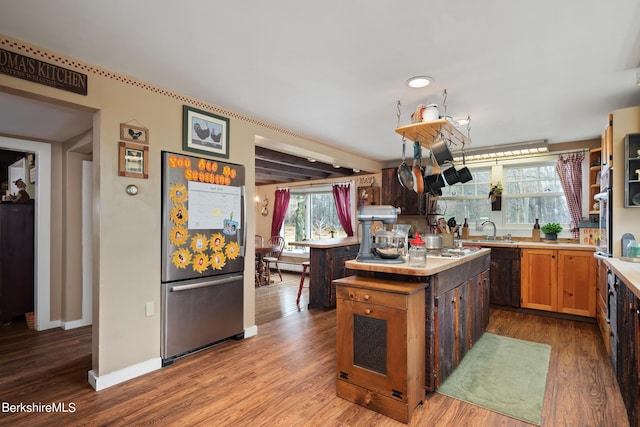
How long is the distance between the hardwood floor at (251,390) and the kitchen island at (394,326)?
0.48 feet

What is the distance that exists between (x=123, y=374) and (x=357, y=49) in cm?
292

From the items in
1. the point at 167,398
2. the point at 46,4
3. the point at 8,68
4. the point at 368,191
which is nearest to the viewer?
the point at 46,4

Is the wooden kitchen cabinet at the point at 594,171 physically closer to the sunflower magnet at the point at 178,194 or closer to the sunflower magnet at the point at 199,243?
the sunflower magnet at the point at 199,243

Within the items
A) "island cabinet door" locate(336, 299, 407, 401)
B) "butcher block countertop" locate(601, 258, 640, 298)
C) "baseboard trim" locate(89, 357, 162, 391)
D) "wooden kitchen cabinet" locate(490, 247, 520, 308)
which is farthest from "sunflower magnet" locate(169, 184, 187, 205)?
"wooden kitchen cabinet" locate(490, 247, 520, 308)

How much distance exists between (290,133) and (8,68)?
2565mm

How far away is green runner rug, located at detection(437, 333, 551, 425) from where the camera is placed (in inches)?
86.4

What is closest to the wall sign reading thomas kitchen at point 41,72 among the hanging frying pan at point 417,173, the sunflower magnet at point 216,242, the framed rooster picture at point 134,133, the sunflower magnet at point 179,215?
the framed rooster picture at point 134,133

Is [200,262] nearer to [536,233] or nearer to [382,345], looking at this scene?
[382,345]

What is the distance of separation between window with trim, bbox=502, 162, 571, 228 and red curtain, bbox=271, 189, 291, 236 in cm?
468

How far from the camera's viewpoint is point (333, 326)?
12.6 feet

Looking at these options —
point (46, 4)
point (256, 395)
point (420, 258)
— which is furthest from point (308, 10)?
point (256, 395)

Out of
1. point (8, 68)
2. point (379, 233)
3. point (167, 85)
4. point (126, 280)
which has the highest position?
point (167, 85)

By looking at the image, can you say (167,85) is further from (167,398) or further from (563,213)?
(563,213)

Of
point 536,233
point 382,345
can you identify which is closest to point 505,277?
point 536,233
